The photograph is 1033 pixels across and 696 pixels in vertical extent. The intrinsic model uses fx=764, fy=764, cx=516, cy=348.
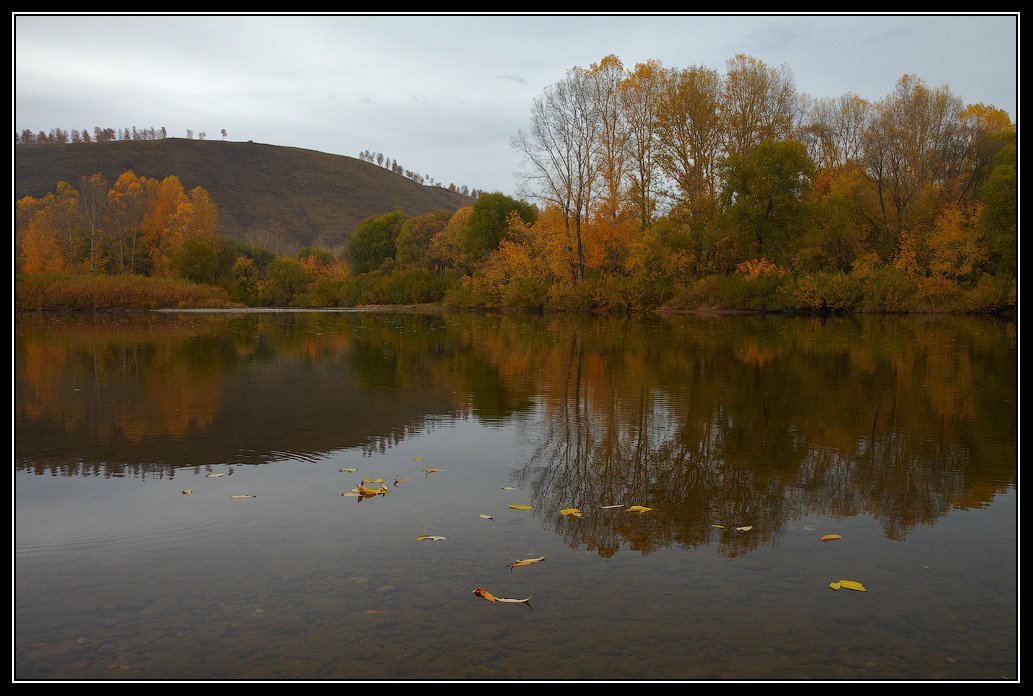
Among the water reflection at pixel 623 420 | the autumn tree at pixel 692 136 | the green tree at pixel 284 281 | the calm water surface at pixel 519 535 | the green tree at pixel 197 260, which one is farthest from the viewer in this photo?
the green tree at pixel 284 281

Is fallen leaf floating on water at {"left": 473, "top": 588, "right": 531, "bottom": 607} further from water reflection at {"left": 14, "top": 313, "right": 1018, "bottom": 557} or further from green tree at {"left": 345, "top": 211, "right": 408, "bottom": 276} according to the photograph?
green tree at {"left": 345, "top": 211, "right": 408, "bottom": 276}

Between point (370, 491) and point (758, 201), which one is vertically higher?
point (758, 201)

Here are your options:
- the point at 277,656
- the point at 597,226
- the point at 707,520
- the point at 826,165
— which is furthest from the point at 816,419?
the point at 826,165

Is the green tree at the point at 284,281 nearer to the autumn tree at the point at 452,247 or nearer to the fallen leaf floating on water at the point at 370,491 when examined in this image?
the autumn tree at the point at 452,247

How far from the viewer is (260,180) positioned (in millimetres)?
144500

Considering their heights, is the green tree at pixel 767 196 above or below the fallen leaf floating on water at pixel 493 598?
above

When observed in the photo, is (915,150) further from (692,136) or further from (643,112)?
(643,112)

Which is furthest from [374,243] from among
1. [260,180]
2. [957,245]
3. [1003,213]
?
[260,180]

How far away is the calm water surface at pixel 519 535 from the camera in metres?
2.95

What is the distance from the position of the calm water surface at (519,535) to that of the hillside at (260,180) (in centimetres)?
10598

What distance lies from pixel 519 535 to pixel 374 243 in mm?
73014

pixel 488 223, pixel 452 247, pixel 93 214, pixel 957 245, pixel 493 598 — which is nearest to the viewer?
pixel 493 598

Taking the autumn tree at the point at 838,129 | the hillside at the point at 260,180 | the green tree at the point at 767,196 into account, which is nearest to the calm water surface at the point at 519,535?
the green tree at the point at 767,196

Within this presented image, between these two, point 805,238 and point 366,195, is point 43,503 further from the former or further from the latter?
point 366,195
